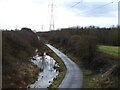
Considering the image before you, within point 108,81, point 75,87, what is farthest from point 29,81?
point 108,81

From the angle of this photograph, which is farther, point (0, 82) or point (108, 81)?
point (0, 82)

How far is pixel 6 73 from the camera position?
45.3 metres

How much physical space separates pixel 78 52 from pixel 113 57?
26620 millimetres

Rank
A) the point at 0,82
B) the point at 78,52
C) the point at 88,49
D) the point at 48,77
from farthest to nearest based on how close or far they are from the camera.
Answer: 1. the point at 78,52
2. the point at 88,49
3. the point at 48,77
4. the point at 0,82

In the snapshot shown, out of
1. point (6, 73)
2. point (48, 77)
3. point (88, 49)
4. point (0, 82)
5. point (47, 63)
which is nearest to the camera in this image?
point (0, 82)

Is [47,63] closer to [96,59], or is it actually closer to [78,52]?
[78,52]

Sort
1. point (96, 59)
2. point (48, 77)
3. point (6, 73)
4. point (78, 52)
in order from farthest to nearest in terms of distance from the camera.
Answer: point (78, 52) < point (96, 59) < point (48, 77) < point (6, 73)

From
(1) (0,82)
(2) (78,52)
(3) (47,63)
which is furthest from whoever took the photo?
(2) (78,52)

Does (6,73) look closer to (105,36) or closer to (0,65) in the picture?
(0,65)

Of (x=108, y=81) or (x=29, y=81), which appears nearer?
(x=108, y=81)

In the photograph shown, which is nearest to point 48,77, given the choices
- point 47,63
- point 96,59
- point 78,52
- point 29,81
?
point 29,81

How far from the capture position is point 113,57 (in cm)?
5231

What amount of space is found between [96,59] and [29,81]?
1462 cm

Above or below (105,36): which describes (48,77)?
below
